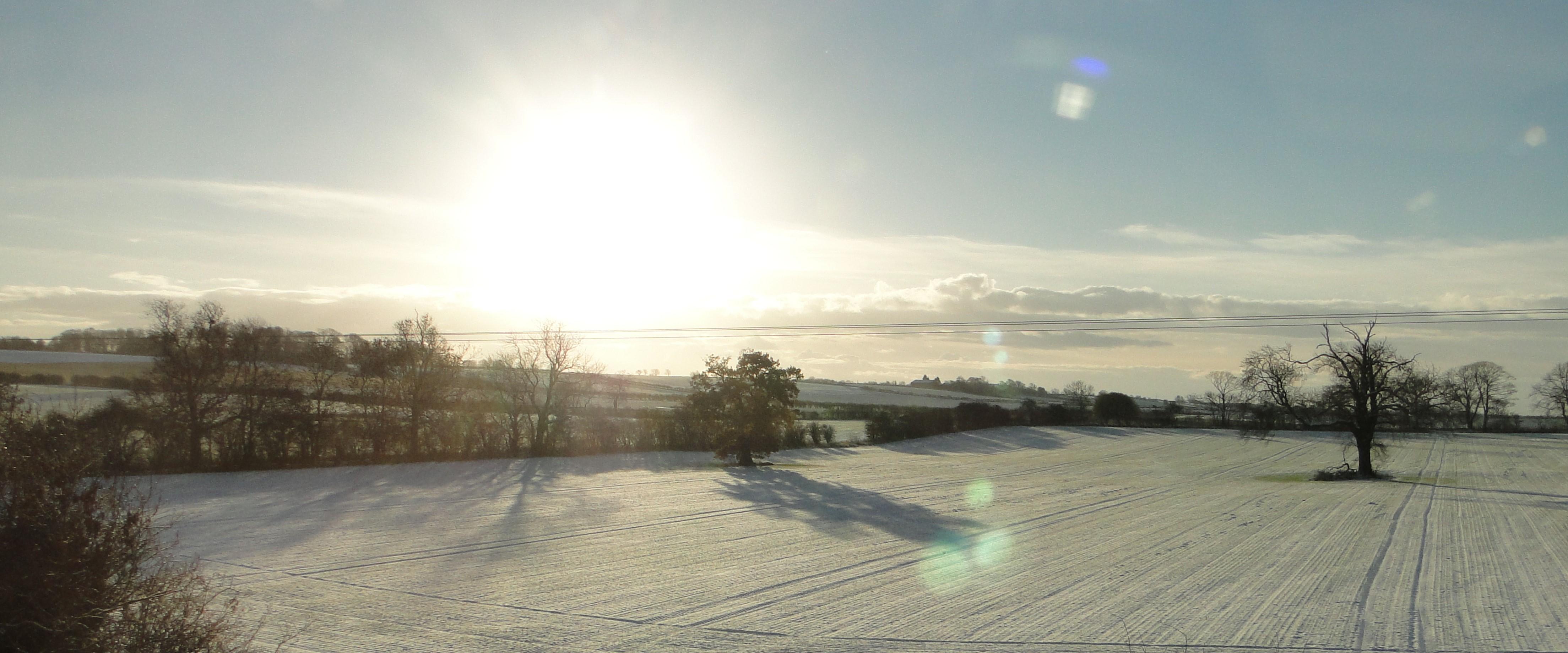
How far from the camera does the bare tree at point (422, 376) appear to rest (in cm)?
4072

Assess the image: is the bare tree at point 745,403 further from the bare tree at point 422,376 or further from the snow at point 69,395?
the snow at point 69,395

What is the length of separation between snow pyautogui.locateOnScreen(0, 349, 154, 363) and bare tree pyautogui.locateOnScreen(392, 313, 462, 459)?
27.8 meters

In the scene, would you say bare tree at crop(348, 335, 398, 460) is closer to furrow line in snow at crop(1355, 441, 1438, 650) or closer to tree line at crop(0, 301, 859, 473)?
tree line at crop(0, 301, 859, 473)

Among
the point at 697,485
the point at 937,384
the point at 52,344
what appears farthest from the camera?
the point at 937,384

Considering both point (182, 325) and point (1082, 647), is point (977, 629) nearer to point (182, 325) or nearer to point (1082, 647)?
point (1082, 647)

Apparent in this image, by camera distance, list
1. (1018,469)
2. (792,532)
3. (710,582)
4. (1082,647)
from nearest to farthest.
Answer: (1082,647)
(710,582)
(792,532)
(1018,469)

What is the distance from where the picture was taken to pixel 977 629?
36.0 ft

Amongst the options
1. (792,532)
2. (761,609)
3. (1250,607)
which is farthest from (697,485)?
(1250,607)

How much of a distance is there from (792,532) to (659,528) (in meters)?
3.36

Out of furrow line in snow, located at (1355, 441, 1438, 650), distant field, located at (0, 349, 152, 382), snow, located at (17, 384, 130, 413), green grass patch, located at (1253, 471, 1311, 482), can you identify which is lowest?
green grass patch, located at (1253, 471, 1311, 482)

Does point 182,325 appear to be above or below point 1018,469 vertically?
above

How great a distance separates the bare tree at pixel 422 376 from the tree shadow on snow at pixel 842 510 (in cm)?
1600

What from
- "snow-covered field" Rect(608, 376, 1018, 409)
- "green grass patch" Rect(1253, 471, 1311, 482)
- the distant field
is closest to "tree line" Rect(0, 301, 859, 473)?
the distant field

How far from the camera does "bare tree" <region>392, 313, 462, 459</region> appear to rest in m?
40.7
